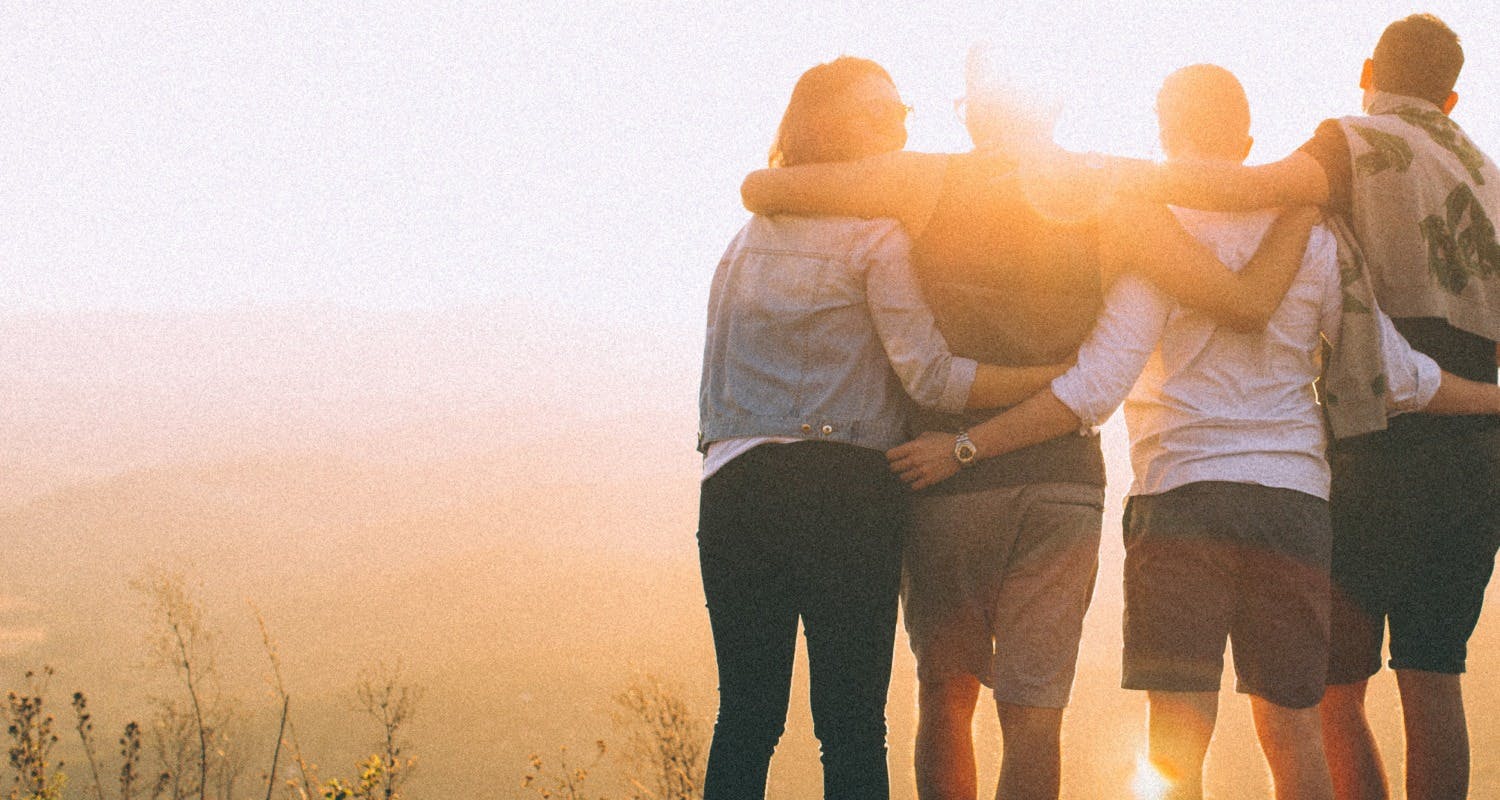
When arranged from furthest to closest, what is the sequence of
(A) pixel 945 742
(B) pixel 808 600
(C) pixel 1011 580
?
(A) pixel 945 742 → (C) pixel 1011 580 → (B) pixel 808 600

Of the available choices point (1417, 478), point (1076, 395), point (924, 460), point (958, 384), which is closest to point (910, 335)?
point (958, 384)

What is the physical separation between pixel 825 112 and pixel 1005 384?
0.73m

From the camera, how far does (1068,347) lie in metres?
2.58

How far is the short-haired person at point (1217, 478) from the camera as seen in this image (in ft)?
8.29

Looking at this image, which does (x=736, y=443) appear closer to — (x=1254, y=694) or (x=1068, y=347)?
(x=1068, y=347)

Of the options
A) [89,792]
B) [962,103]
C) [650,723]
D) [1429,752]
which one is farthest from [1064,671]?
[89,792]

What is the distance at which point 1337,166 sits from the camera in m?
2.81

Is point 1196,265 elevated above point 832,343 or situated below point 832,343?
above

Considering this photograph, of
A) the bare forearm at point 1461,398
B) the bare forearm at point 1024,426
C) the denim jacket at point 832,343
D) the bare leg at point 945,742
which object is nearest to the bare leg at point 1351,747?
the bare forearm at point 1461,398

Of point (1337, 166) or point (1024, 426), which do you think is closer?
point (1024, 426)

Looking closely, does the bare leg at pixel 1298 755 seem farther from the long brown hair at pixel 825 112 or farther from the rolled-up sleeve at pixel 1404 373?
the long brown hair at pixel 825 112

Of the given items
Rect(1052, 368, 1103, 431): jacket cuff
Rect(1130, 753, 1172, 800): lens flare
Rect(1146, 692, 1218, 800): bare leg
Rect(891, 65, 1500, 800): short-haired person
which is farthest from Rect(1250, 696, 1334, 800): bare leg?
Rect(1052, 368, 1103, 431): jacket cuff

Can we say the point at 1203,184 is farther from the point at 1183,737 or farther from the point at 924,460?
the point at 1183,737

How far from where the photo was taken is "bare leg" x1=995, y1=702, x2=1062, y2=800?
8.13 ft
